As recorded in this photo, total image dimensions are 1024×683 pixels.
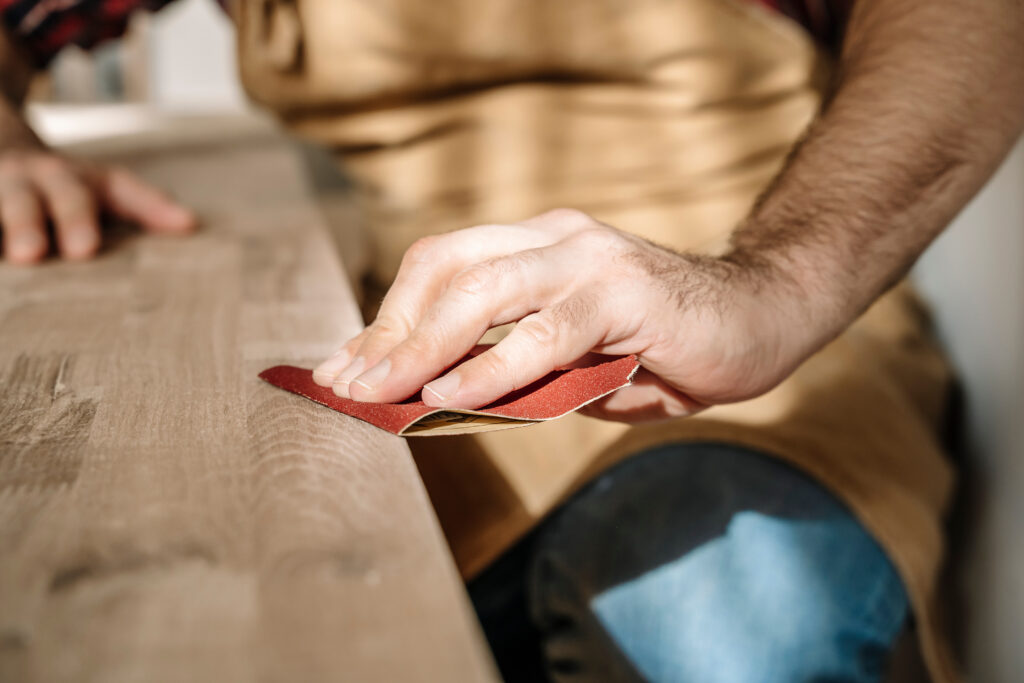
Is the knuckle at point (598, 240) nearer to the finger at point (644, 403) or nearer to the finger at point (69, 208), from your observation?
the finger at point (644, 403)

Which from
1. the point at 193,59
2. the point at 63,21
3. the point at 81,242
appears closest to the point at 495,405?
the point at 81,242

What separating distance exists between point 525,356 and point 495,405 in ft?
0.09

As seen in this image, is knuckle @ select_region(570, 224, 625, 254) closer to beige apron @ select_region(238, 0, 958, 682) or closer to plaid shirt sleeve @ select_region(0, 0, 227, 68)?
beige apron @ select_region(238, 0, 958, 682)

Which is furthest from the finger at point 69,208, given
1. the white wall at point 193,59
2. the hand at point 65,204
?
the white wall at point 193,59

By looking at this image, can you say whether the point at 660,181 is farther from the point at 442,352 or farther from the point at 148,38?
the point at 148,38

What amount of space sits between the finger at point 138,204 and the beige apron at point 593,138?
0.63 feet

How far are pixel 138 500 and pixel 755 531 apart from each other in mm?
465

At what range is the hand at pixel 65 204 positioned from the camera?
0.66 m

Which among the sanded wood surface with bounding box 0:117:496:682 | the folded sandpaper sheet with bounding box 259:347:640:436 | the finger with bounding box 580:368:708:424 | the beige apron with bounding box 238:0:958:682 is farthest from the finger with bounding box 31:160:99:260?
the finger with bounding box 580:368:708:424

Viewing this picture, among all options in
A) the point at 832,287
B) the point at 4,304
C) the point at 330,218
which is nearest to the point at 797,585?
the point at 832,287

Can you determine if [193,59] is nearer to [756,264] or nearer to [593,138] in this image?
[593,138]

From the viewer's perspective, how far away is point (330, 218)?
125 centimetres

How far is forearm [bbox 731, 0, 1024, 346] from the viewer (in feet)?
1.75

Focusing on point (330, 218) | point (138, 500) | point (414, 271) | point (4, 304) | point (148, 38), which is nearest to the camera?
point (138, 500)
